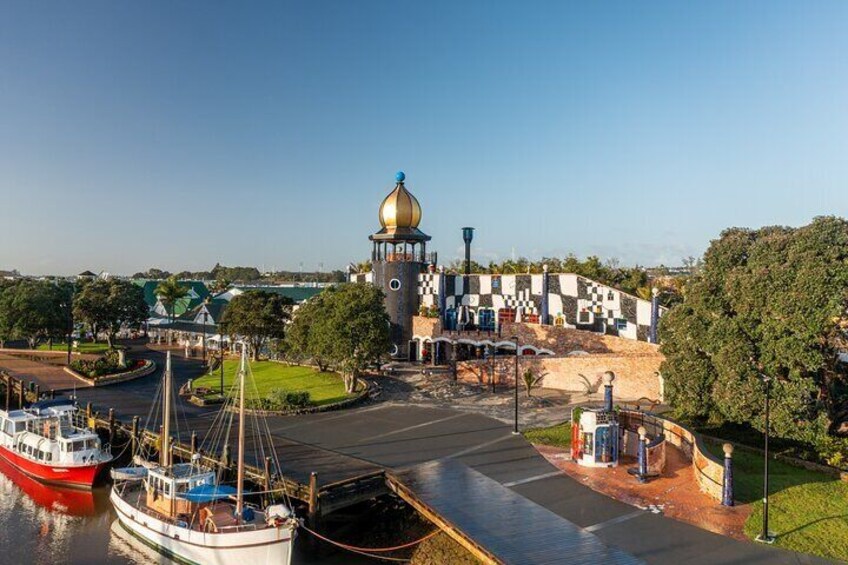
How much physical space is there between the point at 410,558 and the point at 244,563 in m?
5.14

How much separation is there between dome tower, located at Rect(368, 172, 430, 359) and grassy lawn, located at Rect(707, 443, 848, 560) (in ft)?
94.5

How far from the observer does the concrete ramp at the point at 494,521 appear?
15914mm

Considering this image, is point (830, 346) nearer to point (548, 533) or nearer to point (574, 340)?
point (548, 533)

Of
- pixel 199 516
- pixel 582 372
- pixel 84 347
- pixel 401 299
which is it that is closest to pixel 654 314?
pixel 582 372

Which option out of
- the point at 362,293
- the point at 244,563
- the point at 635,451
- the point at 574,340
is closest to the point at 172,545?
the point at 244,563

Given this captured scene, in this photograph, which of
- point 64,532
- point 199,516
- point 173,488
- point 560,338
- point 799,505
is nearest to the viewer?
point 799,505

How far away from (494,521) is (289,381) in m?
25.8

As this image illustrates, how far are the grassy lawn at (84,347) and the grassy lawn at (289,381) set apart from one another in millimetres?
19539

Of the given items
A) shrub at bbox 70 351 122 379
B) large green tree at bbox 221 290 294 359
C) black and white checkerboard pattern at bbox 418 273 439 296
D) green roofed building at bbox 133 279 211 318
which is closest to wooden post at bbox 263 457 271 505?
black and white checkerboard pattern at bbox 418 273 439 296

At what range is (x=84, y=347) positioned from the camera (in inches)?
2470

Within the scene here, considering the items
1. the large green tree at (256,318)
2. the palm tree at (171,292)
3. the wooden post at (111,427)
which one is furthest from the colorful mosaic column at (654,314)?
the palm tree at (171,292)

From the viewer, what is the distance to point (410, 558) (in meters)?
19.1

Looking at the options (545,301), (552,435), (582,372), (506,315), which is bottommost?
(552,435)

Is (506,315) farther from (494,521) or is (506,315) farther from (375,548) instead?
(494,521)
